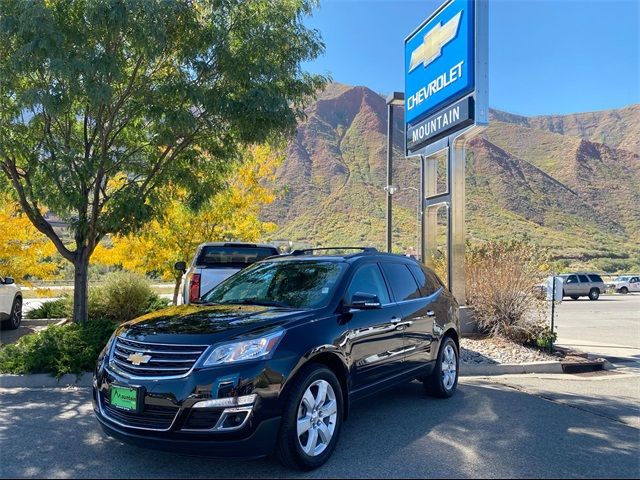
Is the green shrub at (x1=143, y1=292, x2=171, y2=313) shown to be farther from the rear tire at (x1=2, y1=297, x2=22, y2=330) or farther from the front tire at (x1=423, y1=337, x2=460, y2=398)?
the front tire at (x1=423, y1=337, x2=460, y2=398)

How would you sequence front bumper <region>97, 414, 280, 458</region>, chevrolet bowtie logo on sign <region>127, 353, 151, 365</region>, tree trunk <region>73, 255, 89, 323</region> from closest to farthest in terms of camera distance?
front bumper <region>97, 414, 280, 458</region>
chevrolet bowtie logo on sign <region>127, 353, 151, 365</region>
tree trunk <region>73, 255, 89, 323</region>

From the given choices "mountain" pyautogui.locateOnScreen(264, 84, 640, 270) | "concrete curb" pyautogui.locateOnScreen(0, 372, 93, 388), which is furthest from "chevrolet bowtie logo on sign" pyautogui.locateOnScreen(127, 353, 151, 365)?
"mountain" pyautogui.locateOnScreen(264, 84, 640, 270)

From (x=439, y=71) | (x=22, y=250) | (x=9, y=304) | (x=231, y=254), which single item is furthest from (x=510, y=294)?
(x=22, y=250)

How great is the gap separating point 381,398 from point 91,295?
29.6ft

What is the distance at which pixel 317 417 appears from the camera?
4.41 meters

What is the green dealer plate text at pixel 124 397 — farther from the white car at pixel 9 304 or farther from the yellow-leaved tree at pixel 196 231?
the yellow-leaved tree at pixel 196 231

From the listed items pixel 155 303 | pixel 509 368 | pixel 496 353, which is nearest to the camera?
pixel 509 368

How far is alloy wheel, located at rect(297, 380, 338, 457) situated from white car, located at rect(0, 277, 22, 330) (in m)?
8.83

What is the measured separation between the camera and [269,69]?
866 centimetres

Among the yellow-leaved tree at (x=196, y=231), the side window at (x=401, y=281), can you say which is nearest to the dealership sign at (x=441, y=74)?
the yellow-leaved tree at (x=196, y=231)

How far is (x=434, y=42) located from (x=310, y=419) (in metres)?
9.47

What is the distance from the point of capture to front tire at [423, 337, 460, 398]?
21.4 feet

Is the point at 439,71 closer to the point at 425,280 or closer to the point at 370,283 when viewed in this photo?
the point at 425,280

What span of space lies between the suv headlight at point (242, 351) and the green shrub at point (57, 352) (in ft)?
13.2
